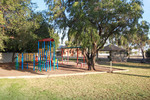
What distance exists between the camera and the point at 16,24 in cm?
1153

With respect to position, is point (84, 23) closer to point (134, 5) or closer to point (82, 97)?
point (134, 5)

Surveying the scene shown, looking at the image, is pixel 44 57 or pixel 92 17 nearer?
pixel 92 17

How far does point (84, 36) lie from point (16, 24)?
230 inches

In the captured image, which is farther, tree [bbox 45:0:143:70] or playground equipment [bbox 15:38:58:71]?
playground equipment [bbox 15:38:58:71]

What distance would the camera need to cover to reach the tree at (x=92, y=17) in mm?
10531

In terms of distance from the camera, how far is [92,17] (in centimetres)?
1080

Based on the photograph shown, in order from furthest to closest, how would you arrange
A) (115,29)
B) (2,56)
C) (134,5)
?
(2,56), (115,29), (134,5)

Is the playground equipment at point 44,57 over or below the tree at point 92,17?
below

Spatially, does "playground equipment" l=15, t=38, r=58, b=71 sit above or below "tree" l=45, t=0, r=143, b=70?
below

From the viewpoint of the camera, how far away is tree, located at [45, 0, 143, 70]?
10.5 m

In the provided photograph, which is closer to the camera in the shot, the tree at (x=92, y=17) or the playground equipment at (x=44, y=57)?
the tree at (x=92, y=17)

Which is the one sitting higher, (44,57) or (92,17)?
(92,17)

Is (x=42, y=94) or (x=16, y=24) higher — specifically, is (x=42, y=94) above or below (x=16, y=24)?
below

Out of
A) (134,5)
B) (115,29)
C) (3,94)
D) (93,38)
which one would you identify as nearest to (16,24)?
(93,38)
